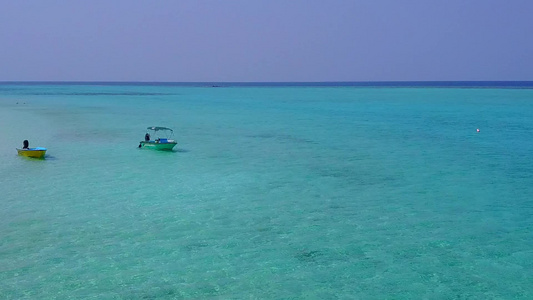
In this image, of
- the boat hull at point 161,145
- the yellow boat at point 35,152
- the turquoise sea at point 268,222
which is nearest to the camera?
the turquoise sea at point 268,222

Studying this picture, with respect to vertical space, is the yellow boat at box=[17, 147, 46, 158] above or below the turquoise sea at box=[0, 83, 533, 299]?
above

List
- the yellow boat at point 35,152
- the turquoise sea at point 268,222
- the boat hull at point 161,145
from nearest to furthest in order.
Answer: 1. the turquoise sea at point 268,222
2. the yellow boat at point 35,152
3. the boat hull at point 161,145

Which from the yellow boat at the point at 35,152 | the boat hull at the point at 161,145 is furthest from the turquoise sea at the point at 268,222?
the yellow boat at the point at 35,152

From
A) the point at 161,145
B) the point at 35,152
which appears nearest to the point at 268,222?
the point at 161,145

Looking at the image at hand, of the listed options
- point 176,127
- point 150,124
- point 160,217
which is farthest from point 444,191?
point 150,124

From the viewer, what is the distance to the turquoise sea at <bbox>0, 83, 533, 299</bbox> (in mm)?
12586

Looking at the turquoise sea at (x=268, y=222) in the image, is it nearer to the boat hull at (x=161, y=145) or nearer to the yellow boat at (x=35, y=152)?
the boat hull at (x=161, y=145)

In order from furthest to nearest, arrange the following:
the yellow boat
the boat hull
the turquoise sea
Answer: the boat hull, the yellow boat, the turquoise sea

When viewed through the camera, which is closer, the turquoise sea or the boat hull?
A: the turquoise sea

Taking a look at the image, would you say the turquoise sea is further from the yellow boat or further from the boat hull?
the yellow boat

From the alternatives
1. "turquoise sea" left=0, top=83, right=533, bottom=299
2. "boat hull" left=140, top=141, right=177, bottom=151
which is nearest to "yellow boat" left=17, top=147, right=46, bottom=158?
"turquoise sea" left=0, top=83, right=533, bottom=299

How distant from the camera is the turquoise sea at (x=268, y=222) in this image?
1259 centimetres

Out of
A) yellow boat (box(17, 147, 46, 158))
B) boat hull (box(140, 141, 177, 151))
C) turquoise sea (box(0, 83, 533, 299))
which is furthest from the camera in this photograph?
boat hull (box(140, 141, 177, 151))

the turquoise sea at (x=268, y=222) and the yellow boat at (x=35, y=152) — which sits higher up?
the yellow boat at (x=35, y=152)
